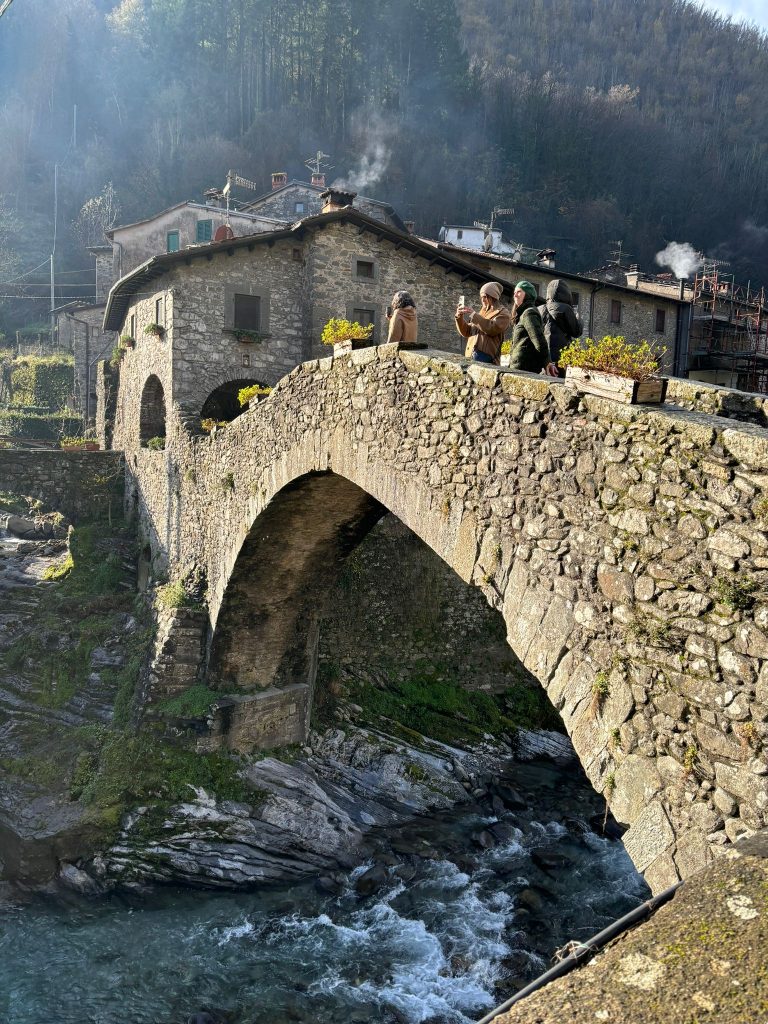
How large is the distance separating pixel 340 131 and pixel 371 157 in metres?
4.24

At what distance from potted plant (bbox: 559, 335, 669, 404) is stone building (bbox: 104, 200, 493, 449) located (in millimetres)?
12334

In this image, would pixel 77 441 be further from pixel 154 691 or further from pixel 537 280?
pixel 537 280

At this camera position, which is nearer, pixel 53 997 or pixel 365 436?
pixel 365 436

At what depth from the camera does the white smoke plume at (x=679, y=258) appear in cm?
4422

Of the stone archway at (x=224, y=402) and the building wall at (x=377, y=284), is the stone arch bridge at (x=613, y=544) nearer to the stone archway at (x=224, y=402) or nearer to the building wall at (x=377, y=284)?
the building wall at (x=377, y=284)

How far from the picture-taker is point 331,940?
10875mm

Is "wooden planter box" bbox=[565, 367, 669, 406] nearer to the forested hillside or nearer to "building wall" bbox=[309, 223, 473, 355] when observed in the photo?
"building wall" bbox=[309, 223, 473, 355]

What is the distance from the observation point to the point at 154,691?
13.1 meters

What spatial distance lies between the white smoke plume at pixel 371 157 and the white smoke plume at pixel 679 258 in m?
17.5

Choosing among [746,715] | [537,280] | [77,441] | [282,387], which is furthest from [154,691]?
[537,280]

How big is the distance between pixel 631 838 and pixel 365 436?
15.3ft

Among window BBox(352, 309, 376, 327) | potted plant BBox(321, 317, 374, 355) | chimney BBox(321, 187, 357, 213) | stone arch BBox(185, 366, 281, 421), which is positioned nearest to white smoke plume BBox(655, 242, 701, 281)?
chimney BBox(321, 187, 357, 213)

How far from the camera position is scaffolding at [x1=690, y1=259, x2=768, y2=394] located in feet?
104

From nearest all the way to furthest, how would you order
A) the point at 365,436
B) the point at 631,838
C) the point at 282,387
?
the point at 631,838 → the point at 365,436 → the point at 282,387
